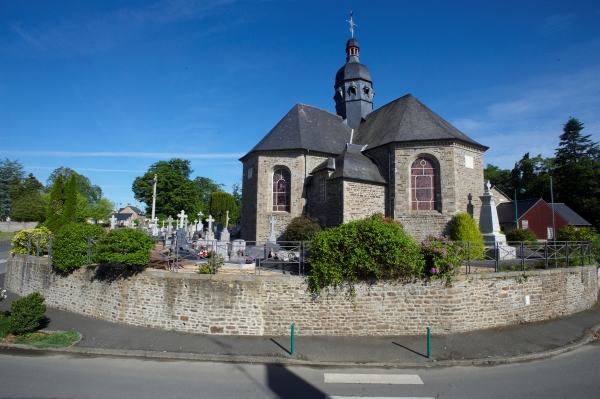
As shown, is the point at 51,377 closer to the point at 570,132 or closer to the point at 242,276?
the point at 242,276

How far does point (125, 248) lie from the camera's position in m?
9.17

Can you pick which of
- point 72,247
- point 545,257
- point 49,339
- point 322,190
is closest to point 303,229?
point 322,190

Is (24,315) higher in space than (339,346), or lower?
higher

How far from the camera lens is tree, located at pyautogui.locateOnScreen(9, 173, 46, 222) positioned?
48906mm

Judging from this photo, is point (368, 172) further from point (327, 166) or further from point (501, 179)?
point (501, 179)

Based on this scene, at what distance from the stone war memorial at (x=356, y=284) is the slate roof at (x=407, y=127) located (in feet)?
0.31

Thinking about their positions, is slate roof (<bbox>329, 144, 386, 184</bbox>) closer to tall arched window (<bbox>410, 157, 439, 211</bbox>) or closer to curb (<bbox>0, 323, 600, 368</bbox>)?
tall arched window (<bbox>410, 157, 439, 211</bbox>)

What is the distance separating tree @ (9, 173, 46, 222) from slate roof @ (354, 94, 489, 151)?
167 ft

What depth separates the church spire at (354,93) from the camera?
25.6 m

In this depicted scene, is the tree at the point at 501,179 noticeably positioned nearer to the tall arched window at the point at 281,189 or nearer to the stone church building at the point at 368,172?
the stone church building at the point at 368,172

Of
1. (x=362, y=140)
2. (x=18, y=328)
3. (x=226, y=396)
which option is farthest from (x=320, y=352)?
(x=362, y=140)

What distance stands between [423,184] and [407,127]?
345 centimetres

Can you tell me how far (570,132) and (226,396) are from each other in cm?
5170

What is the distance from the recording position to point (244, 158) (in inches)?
879
